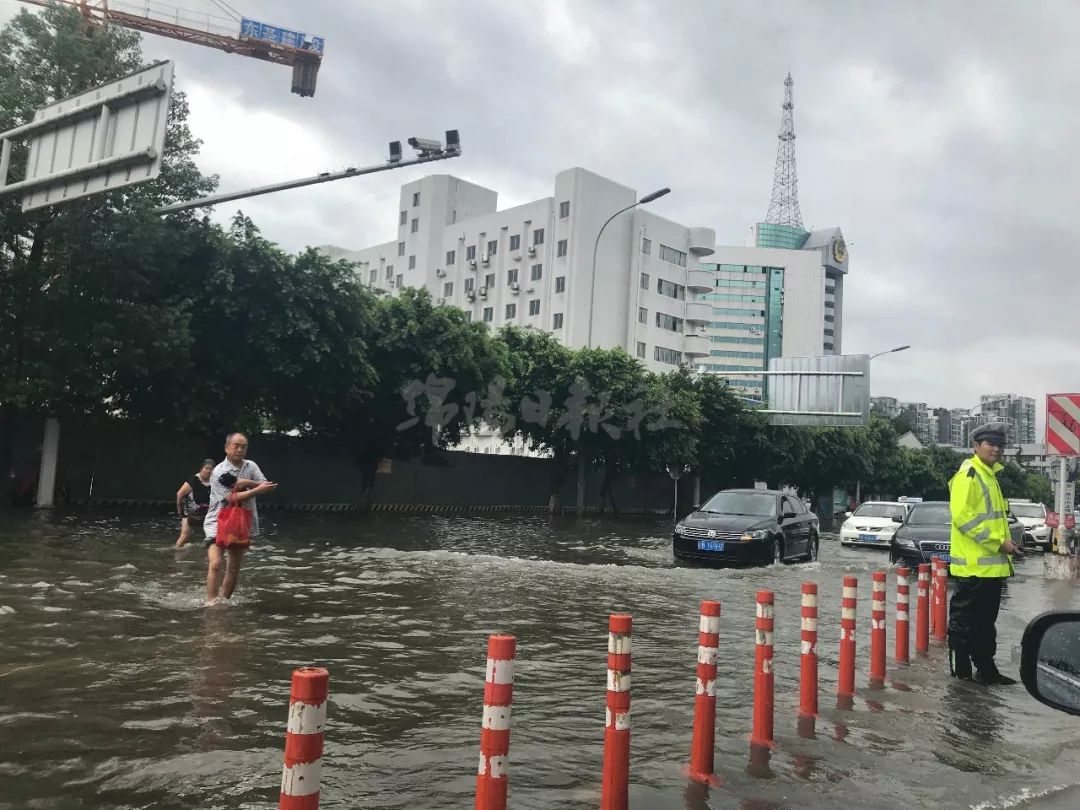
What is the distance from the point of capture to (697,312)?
236ft

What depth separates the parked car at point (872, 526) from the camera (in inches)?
965

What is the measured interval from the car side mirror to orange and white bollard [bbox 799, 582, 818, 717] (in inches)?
124

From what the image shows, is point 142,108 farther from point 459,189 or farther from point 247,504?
point 459,189

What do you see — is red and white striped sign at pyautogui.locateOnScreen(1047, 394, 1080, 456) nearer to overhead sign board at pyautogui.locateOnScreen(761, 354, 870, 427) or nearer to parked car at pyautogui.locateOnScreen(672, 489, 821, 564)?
parked car at pyautogui.locateOnScreen(672, 489, 821, 564)

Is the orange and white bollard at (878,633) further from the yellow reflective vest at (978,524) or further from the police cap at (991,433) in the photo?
the police cap at (991,433)

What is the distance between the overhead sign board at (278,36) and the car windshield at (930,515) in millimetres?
45301

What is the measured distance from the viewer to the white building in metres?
65.4

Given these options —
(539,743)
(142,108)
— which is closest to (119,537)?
(142,108)

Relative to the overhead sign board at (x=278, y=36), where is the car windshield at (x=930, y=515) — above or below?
below

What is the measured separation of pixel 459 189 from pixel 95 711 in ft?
244

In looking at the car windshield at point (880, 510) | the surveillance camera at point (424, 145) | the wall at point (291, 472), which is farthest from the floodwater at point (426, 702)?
the car windshield at point (880, 510)

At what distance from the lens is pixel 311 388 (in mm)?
24547

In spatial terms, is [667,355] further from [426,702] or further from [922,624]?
[426,702]

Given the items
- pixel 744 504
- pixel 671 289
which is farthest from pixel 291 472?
pixel 671 289
